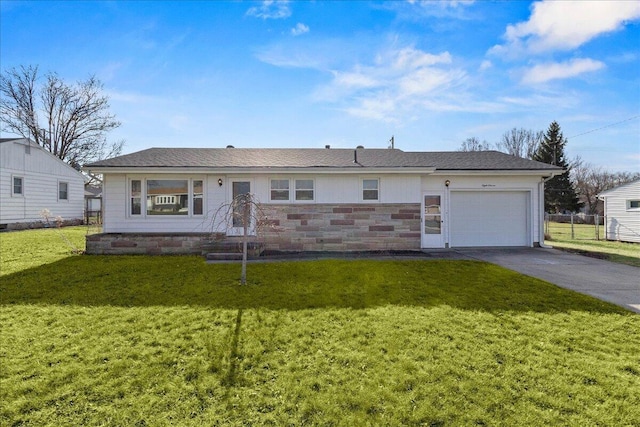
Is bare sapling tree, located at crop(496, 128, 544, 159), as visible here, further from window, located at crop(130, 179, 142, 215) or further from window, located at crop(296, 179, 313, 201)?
window, located at crop(130, 179, 142, 215)

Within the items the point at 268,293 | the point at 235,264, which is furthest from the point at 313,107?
the point at 268,293

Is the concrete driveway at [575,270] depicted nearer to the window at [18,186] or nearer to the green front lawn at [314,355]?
the green front lawn at [314,355]

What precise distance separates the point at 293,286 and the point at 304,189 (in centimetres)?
483

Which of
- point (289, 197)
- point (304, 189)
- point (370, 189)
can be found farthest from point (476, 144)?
point (289, 197)

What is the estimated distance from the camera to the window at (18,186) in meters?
16.9

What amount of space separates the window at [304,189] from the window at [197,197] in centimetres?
342

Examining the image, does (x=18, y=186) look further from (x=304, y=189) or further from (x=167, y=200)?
(x=304, y=189)

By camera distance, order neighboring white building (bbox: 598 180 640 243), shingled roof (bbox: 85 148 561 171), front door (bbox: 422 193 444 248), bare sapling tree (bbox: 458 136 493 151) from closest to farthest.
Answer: shingled roof (bbox: 85 148 561 171), front door (bbox: 422 193 444 248), neighboring white building (bbox: 598 180 640 243), bare sapling tree (bbox: 458 136 493 151)

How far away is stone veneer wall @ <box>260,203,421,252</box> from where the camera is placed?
10.2 meters

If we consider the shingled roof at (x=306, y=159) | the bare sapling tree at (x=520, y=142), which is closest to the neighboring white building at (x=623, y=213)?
the shingled roof at (x=306, y=159)

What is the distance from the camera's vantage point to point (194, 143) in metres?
14.3

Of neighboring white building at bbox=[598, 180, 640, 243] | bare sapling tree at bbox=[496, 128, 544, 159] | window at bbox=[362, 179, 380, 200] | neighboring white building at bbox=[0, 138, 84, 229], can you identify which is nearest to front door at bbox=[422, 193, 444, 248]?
window at bbox=[362, 179, 380, 200]

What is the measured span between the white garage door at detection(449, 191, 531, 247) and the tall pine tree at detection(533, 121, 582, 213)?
82.5 ft

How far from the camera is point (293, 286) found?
620cm
